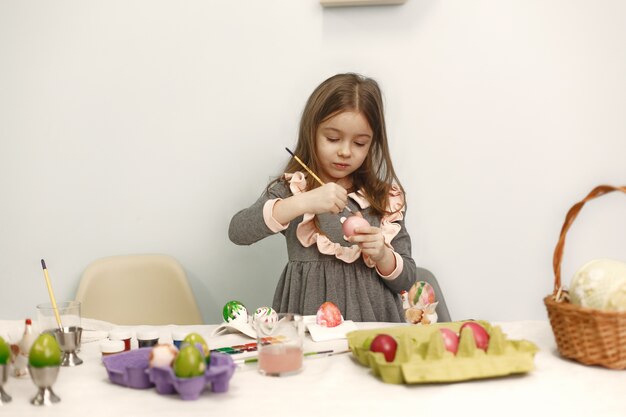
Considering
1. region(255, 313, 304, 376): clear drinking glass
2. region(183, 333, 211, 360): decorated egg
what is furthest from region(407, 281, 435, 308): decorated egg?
→ region(183, 333, 211, 360): decorated egg

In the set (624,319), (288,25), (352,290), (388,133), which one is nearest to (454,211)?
(388,133)

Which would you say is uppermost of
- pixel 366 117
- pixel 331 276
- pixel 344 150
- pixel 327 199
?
pixel 366 117

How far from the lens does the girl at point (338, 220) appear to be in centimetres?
187

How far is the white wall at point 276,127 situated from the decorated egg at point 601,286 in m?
1.07

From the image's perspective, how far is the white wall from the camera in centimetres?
217

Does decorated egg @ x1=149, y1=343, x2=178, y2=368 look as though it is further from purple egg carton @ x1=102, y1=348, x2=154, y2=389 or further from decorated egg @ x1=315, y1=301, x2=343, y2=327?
decorated egg @ x1=315, y1=301, x2=343, y2=327

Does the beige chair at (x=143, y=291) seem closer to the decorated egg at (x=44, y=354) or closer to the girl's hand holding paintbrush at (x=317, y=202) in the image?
the girl's hand holding paintbrush at (x=317, y=202)

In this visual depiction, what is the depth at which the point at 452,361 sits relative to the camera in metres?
1.08

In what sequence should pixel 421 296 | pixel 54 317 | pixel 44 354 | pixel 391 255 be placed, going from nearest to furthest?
1. pixel 44 354
2. pixel 54 317
3. pixel 421 296
4. pixel 391 255

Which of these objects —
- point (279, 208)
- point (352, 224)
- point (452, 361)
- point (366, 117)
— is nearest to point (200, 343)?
point (452, 361)

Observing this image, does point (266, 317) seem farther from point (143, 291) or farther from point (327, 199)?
point (143, 291)

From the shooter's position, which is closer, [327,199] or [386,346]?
[386,346]

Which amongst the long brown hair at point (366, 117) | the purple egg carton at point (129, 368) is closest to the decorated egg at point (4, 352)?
the purple egg carton at point (129, 368)

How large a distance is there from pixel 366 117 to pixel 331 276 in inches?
18.4
